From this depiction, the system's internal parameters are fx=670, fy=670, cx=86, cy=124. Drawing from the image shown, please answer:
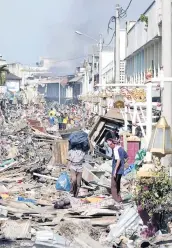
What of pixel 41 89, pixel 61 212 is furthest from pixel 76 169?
pixel 41 89

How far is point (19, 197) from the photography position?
14.9 m

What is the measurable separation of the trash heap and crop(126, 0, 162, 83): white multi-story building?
6.68m

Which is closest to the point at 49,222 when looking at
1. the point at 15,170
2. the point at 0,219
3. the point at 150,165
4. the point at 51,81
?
the point at 0,219

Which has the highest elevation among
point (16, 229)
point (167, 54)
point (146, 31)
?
point (146, 31)

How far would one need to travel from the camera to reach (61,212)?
489 inches

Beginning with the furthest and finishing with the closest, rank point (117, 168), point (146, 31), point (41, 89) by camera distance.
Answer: point (41, 89) < point (146, 31) < point (117, 168)

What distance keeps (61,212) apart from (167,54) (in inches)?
141

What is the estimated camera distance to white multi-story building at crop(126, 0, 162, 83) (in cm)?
2644

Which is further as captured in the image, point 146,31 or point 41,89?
point 41,89

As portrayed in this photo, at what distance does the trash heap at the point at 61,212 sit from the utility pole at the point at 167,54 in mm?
1899

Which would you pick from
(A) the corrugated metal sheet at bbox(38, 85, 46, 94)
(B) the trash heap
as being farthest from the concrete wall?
(A) the corrugated metal sheet at bbox(38, 85, 46, 94)

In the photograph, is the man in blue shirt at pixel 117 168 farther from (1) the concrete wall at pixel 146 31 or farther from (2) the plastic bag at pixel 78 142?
(1) the concrete wall at pixel 146 31

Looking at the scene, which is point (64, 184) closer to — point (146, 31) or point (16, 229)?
point (16, 229)

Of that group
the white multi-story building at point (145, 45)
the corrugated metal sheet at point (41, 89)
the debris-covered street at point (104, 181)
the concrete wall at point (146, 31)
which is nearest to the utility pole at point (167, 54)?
the debris-covered street at point (104, 181)
